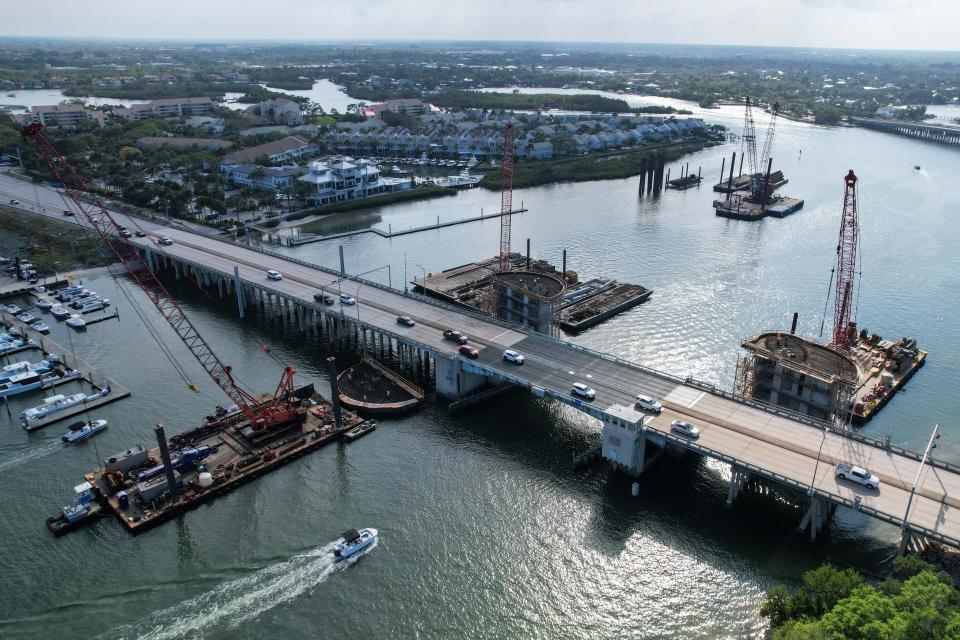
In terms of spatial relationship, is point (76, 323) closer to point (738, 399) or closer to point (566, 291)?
point (566, 291)

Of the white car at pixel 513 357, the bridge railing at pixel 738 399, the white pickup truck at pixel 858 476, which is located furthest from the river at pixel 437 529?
the bridge railing at pixel 738 399

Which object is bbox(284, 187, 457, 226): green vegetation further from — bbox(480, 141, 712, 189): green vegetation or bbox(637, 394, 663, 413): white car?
bbox(637, 394, 663, 413): white car

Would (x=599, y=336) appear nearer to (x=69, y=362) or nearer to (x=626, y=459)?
(x=626, y=459)

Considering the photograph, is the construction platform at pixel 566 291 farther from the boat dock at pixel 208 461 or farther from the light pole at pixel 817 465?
the light pole at pixel 817 465

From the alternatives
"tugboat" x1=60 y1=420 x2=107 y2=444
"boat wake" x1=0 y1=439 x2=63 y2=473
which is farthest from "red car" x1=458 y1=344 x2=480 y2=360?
"boat wake" x1=0 y1=439 x2=63 y2=473

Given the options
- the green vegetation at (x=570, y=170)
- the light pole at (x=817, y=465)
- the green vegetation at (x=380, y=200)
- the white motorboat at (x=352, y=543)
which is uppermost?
the green vegetation at (x=570, y=170)

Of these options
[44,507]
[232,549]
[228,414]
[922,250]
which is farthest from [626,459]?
[922,250]

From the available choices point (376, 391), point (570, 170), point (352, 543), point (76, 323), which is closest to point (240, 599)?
point (352, 543)
